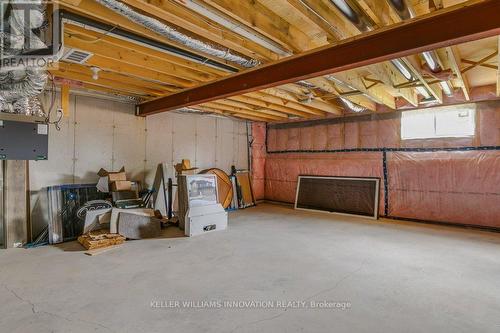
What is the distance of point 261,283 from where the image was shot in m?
2.48

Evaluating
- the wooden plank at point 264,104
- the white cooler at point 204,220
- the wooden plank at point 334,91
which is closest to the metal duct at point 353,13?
the wooden plank at point 334,91

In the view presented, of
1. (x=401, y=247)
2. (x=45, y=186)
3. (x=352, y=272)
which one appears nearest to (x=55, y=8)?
(x=45, y=186)

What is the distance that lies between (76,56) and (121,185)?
2028mm

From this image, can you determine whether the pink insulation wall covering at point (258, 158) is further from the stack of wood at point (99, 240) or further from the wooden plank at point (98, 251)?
the wooden plank at point (98, 251)

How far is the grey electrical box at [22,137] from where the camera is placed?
326 cm

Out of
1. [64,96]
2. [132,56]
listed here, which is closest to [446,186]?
[132,56]

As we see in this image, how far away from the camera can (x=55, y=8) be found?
2.01 m

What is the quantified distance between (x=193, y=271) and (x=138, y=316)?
2.71 ft

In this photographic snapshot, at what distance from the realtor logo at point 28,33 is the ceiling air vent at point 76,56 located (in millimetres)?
397

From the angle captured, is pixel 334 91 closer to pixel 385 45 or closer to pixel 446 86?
pixel 446 86

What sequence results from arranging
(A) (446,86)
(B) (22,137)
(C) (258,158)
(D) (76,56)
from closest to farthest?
(D) (76,56) < (B) (22,137) < (A) (446,86) < (C) (258,158)

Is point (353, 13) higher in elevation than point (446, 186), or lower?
higher

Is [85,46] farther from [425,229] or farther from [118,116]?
[425,229]

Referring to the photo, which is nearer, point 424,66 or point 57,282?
point 57,282
